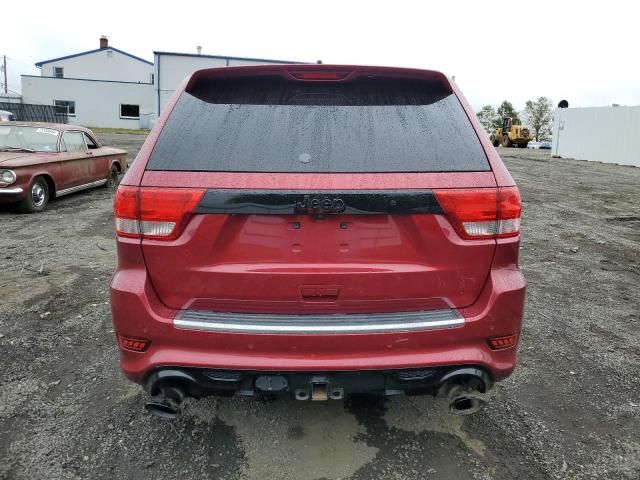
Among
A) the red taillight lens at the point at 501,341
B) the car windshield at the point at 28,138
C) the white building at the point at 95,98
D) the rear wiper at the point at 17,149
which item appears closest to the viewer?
the red taillight lens at the point at 501,341

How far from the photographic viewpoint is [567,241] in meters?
7.64

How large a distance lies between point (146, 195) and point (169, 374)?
0.80 meters

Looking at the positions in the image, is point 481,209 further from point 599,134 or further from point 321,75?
point 599,134

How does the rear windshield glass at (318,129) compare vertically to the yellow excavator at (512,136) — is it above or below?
below

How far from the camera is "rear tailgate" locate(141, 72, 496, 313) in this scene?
2195 millimetres

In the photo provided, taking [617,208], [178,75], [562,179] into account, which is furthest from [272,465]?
[178,75]

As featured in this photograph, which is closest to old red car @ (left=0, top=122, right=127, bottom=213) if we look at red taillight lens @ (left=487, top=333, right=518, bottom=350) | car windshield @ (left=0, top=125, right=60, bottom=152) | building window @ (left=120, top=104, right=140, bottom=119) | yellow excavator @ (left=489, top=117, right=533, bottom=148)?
car windshield @ (left=0, top=125, right=60, bottom=152)

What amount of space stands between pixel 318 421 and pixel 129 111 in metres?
48.7

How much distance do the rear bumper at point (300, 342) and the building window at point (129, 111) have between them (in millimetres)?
48484

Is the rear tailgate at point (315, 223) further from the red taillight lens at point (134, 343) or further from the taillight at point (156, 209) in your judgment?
the red taillight lens at point (134, 343)

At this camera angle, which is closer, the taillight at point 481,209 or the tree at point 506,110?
the taillight at point 481,209

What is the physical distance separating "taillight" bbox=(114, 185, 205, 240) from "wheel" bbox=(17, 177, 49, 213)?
771cm

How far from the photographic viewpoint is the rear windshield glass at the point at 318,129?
227 cm

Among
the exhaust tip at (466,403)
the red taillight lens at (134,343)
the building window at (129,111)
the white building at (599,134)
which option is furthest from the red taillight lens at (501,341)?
the building window at (129,111)
